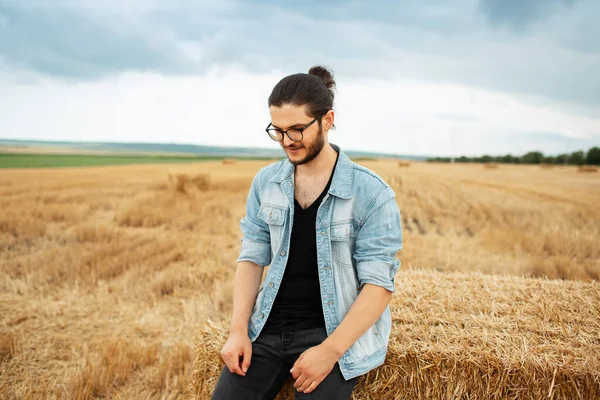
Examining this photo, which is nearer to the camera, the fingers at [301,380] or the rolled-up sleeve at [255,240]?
the fingers at [301,380]

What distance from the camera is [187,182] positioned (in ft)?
45.9

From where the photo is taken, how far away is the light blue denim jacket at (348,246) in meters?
2.11

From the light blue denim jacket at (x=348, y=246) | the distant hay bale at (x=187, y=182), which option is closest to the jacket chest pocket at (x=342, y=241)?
the light blue denim jacket at (x=348, y=246)

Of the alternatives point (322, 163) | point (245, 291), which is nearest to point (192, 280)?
point (245, 291)

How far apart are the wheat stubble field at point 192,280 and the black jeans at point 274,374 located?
41 cm

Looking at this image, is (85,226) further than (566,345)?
Yes

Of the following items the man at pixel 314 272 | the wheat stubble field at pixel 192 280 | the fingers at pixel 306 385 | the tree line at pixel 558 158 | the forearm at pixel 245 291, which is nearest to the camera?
the fingers at pixel 306 385

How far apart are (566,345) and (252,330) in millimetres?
1764

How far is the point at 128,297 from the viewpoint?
529 centimetres

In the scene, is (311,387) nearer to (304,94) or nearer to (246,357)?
(246,357)

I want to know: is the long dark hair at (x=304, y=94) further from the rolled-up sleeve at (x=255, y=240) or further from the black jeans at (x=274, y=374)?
the black jeans at (x=274, y=374)

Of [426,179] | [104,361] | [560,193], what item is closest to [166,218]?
[104,361]

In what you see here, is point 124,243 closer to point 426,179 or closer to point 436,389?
point 436,389

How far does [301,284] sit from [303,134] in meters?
0.79
